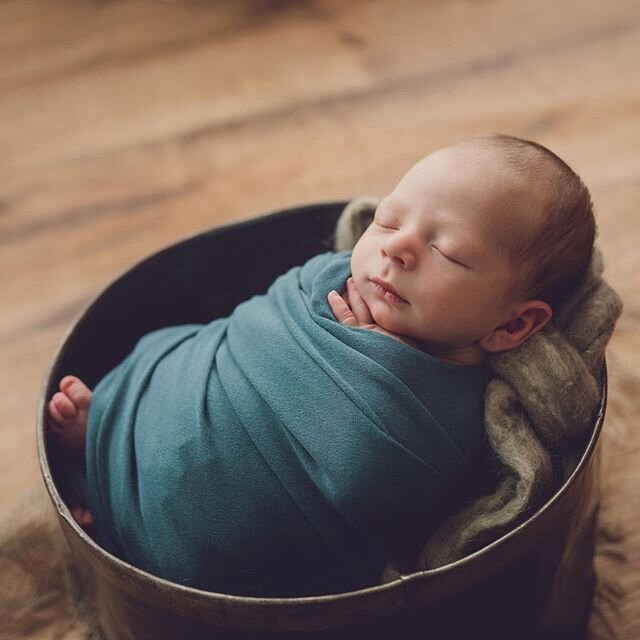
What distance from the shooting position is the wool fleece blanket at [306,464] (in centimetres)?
59

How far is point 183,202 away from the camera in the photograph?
1146 mm

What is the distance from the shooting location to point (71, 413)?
0.69m

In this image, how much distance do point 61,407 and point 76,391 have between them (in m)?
0.02

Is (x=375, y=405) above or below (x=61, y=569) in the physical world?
above

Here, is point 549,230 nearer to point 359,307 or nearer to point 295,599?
point 359,307

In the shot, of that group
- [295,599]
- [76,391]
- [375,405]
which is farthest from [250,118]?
[295,599]

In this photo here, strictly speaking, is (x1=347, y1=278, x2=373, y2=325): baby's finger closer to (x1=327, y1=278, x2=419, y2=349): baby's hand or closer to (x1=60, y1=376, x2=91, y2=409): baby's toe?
(x1=327, y1=278, x2=419, y2=349): baby's hand

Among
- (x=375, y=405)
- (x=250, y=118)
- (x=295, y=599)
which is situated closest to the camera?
(x=295, y=599)

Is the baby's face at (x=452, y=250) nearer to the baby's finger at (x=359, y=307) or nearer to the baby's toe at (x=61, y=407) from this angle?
the baby's finger at (x=359, y=307)

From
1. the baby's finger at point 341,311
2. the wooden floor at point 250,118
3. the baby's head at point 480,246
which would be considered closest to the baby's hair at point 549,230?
the baby's head at point 480,246

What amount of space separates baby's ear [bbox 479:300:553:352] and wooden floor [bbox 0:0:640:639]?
0.93ft

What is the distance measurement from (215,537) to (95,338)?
0.74 feet

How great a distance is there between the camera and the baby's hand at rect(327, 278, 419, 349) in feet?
2.11

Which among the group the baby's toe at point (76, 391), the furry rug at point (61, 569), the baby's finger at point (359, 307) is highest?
the baby's finger at point (359, 307)
